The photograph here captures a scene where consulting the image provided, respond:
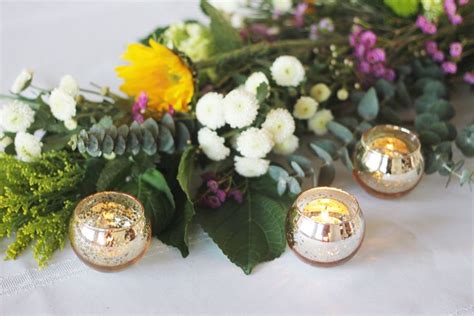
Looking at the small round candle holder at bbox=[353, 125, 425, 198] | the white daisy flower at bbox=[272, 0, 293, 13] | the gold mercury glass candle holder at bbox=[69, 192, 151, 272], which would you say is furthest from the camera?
the white daisy flower at bbox=[272, 0, 293, 13]

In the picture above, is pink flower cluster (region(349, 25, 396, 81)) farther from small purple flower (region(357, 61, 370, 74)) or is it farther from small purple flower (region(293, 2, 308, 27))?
small purple flower (region(293, 2, 308, 27))

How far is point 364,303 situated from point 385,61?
0.38 m

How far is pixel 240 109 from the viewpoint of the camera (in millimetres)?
740

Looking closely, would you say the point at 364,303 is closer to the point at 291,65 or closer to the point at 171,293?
the point at 171,293

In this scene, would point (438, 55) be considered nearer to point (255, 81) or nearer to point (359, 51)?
point (359, 51)

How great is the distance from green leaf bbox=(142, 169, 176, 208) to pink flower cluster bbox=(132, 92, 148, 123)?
66mm

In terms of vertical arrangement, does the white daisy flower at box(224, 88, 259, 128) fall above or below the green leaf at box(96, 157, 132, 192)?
above

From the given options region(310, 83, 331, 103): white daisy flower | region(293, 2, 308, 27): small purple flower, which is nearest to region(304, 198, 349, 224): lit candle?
region(310, 83, 331, 103): white daisy flower

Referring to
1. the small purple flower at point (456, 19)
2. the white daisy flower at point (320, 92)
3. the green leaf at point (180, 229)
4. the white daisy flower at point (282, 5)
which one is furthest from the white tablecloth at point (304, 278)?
the white daisy flower at point (282, 5)

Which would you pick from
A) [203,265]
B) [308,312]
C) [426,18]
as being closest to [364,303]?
[308,312]

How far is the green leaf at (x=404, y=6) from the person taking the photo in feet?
2.90

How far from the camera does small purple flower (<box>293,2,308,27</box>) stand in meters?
1.00

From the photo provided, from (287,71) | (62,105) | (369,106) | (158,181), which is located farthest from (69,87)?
(369,106)

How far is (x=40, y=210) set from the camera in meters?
0.72
